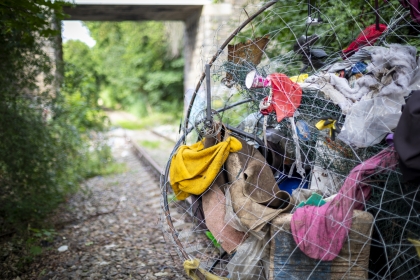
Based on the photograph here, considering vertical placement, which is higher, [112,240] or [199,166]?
[199,166]

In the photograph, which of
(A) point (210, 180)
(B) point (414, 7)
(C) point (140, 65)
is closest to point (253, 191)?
(A) point (210, 180)

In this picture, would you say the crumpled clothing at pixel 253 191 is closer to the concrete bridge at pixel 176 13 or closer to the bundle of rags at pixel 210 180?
the bundle of rags at pixel 210 180

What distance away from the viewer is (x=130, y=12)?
10820 mm

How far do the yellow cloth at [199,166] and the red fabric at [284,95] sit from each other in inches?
16.1

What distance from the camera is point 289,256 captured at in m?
2.73

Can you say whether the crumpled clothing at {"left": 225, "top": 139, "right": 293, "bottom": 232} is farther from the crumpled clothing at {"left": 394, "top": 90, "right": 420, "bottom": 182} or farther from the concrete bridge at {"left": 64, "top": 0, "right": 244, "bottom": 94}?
the concrete bridge at {"left": 64, "top": 0, "right": 244, "bottom": 94}

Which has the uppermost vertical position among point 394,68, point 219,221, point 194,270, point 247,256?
point 394,68

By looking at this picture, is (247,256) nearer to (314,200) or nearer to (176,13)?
(314,200)

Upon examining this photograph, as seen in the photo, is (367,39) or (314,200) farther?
(367,39)

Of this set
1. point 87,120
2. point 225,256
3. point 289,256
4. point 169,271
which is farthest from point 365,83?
point 87,120

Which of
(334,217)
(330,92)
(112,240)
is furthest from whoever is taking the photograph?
(112,240)

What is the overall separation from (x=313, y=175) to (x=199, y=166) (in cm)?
91

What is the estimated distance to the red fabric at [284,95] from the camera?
320cm

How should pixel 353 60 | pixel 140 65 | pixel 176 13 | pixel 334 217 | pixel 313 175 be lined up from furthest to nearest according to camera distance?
pixel 140 65
pixel 176 13
pixel 353 60
pixel 313 175
pixel 334 217
